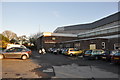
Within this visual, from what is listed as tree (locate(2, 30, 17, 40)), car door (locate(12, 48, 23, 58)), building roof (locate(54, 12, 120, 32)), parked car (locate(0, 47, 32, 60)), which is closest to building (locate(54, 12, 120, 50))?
building roof (locate(54, 12, 120, 32))

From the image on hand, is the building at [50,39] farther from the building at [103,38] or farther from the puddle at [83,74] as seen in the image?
the puddle at [83,74]

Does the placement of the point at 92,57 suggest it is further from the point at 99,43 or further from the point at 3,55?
the point at 3,55

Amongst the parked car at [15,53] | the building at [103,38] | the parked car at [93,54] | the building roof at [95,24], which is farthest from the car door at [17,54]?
the building roof at [95,24]

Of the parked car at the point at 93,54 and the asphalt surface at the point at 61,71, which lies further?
the parked car at the point at 93,54

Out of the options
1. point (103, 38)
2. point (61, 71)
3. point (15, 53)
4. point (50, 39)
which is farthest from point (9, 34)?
point (61, 71)

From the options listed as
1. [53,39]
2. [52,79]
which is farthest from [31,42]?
[52,79]

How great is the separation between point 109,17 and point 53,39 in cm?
2339

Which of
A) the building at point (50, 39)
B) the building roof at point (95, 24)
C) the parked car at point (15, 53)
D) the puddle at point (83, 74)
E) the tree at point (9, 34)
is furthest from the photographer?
the tree at point (9, 34)

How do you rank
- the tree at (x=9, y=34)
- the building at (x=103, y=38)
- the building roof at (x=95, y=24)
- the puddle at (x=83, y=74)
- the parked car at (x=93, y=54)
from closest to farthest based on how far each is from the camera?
the puddle at (x=83, y=74), the parked car at (x=93, y=54), the building at (x=103, y=38), the building roof at (x=95, y=24), the tree at (x=9, y=34)

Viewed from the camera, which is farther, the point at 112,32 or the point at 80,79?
the point at 112,32

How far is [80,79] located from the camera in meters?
6.82

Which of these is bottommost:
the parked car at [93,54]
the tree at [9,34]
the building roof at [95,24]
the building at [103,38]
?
the parked car at [93,54]

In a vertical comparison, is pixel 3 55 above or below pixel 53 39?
below

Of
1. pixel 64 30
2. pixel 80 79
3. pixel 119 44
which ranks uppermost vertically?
pixel 64 30
